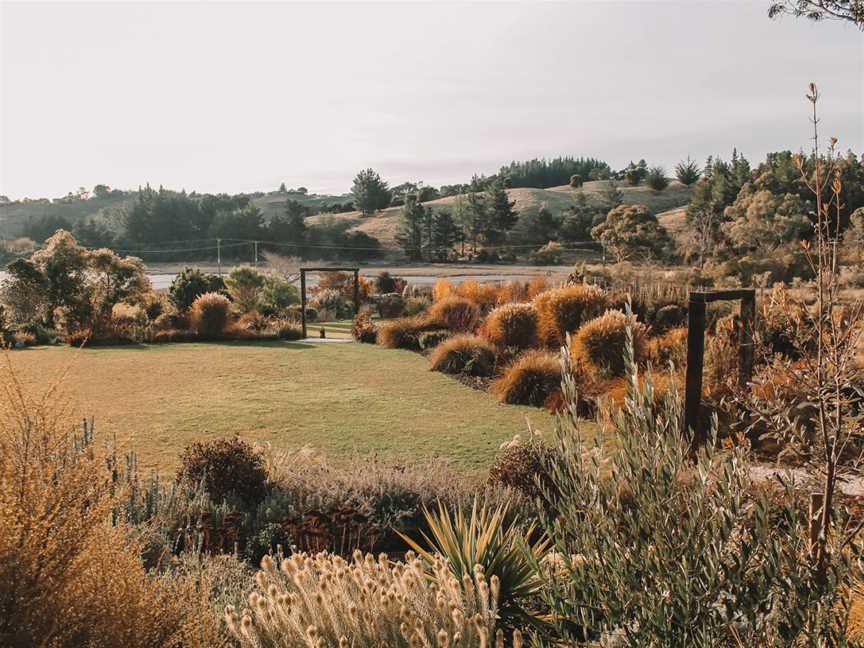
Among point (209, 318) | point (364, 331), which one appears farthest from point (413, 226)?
point (364, 331)

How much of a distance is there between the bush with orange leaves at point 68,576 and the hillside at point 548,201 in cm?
6670

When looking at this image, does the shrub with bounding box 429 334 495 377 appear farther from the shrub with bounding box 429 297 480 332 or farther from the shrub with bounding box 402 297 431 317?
the shrub with bounding box 402 297 431 317

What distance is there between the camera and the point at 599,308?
13602mm

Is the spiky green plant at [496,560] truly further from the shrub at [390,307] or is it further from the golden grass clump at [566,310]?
the shrub at [390,307]

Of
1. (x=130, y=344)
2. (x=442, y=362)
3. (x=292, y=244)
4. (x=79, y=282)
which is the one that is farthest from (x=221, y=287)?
(x=292, y=244)

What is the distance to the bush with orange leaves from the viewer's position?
2500 mm

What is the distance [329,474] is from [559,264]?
50.9 metres

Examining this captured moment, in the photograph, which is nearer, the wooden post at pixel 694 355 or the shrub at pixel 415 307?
the wooden post at pixel 694 355

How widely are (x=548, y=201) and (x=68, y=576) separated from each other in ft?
263

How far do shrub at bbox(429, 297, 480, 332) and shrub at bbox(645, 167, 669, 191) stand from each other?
68.1 meters

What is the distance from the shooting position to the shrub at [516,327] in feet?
48.2

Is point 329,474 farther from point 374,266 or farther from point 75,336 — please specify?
point 374,266

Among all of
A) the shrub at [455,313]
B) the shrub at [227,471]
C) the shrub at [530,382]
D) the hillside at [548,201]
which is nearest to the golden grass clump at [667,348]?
the shrub at [530,382]

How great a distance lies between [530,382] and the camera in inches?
443
